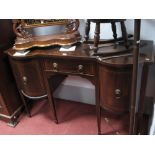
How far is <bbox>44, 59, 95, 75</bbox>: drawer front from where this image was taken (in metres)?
1.25

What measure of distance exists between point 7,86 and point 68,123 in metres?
0.67

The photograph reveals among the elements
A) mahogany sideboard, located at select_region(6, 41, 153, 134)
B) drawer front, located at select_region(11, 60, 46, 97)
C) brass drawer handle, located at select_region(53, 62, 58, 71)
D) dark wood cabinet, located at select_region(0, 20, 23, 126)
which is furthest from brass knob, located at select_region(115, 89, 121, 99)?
dark wood cabinet, located at select_region(0, 20, 23, 126)

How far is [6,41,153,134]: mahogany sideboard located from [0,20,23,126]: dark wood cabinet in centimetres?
14

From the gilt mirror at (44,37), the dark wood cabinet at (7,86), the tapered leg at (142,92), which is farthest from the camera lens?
the dark wood cabinet at (7,86)

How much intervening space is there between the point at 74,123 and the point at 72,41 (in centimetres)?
80

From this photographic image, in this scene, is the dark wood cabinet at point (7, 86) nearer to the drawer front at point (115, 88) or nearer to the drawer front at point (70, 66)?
the drawer front at point (70, 66)

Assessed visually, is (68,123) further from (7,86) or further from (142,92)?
(142,92)

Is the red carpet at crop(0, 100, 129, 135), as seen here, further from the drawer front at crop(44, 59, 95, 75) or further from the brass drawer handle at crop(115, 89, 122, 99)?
the drawer front at crop(44, 59, 95, 75)

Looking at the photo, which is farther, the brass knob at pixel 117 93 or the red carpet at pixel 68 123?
the red carpet at pixel 68 123

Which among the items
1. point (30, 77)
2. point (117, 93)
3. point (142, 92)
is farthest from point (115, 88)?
point (30, 77)

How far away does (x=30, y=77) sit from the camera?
1468mm

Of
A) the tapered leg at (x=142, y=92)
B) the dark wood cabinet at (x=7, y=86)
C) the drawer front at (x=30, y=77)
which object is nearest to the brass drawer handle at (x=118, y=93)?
the tapered leg at (x=142, y=92)

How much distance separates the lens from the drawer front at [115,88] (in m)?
1.13
